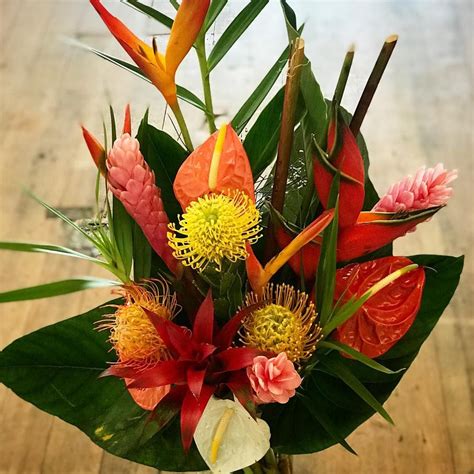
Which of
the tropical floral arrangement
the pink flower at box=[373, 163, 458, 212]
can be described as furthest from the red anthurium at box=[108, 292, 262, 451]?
the pink flower at box=[373, 163, 458, 212]

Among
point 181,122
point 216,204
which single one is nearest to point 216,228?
point 216,204

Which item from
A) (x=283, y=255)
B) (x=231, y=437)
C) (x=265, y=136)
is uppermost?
(x=265, y=136)

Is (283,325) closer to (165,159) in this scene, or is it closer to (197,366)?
(197,366)

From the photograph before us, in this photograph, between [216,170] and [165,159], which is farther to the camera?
[165,159]

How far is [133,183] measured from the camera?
52cm

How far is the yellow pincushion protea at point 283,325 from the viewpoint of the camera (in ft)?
1.75

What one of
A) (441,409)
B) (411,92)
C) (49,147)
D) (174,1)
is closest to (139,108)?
(174,1)

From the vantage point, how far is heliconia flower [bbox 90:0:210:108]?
512 millimetres

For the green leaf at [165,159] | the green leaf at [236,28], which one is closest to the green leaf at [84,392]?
the green leaf at [165,159]

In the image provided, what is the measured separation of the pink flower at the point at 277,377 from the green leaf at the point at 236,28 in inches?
9.5

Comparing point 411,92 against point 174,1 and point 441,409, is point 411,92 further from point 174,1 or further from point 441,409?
point 174,1

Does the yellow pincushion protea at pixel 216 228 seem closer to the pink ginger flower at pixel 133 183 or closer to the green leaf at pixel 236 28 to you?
the pink ginger flower at pixel 133 183

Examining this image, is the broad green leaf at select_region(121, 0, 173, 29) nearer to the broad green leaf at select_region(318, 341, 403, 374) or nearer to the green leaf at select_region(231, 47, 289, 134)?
the green leaf at select_region(231, 47, 289, 134)

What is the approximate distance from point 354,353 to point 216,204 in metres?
0.13
